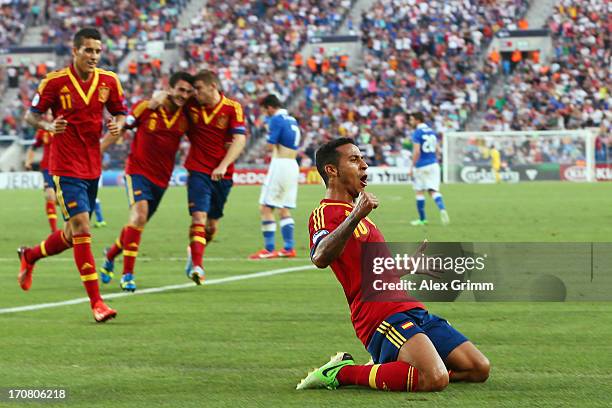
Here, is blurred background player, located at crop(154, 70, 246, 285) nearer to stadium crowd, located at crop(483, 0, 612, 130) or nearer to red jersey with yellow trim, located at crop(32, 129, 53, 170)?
red jersey with yellow trim, located at crop(32, 129, 53, 170)

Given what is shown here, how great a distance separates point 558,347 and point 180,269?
25.6 feet

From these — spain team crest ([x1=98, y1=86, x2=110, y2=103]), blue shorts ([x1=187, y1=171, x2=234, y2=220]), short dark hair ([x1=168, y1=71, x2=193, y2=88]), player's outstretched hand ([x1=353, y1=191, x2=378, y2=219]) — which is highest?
short dark hair ([x1=168, y1=71, x2=193, y2=88])

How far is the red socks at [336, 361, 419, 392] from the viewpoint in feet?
22.7

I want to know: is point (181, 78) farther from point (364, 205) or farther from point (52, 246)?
point (364, 205)

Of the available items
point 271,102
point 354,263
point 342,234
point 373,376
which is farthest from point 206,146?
point 342,234

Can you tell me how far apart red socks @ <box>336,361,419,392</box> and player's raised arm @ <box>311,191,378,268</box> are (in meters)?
0.72

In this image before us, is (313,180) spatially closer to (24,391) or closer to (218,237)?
(218,237)

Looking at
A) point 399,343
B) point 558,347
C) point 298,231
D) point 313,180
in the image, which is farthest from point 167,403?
point 313,180

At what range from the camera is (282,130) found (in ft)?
59.3

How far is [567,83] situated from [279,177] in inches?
1332

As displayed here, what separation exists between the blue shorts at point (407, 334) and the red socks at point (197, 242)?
6.41 meters

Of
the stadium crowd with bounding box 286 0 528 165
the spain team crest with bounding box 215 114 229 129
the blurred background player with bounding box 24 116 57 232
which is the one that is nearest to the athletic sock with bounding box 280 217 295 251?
the spain team crest with bounding box 215 114 229 129

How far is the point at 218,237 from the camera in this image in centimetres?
2169

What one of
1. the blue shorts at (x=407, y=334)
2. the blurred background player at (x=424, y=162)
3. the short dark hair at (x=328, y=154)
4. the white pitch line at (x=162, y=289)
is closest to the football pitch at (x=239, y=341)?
the white pitch line at (x=162, y=289)
